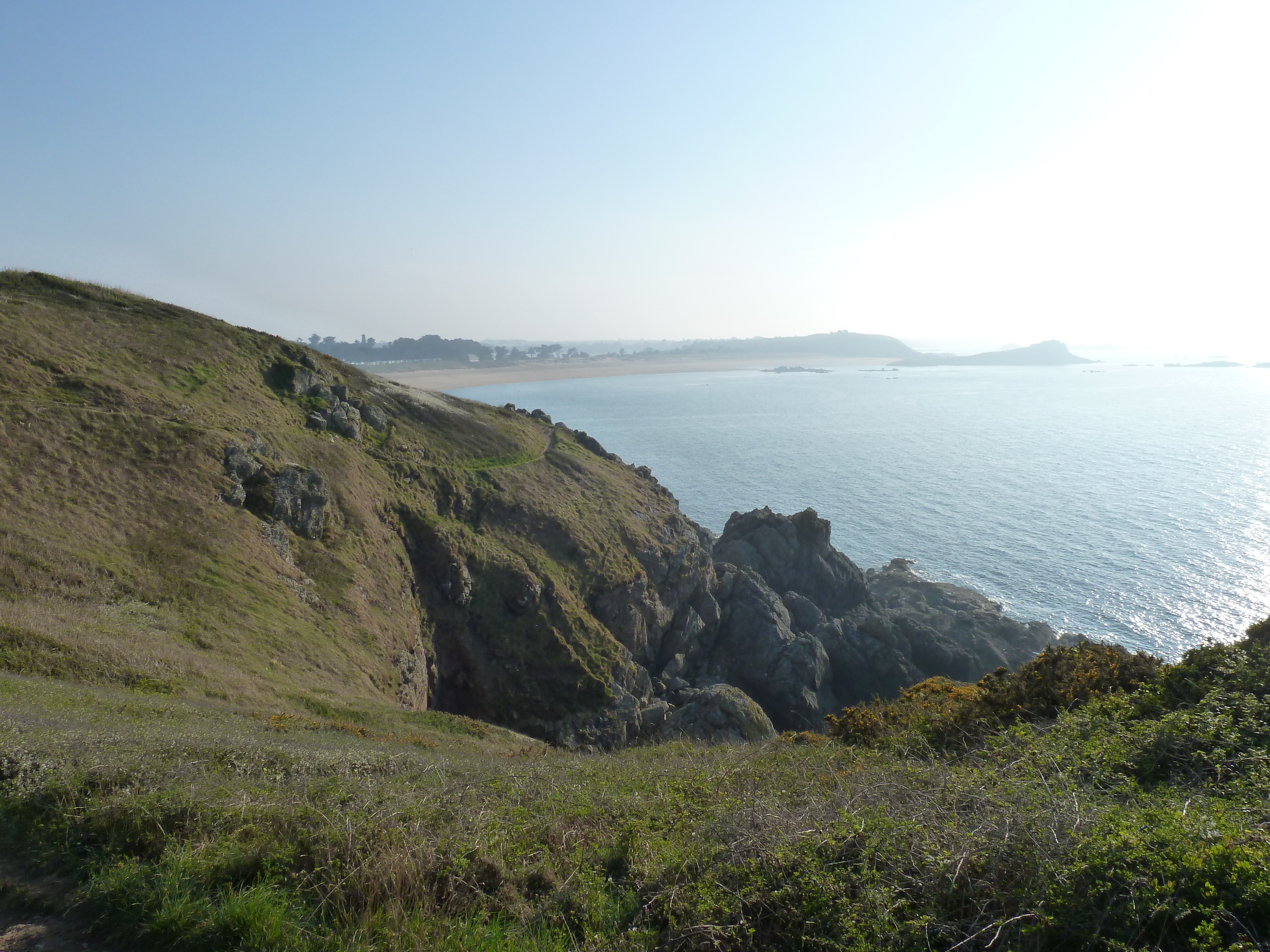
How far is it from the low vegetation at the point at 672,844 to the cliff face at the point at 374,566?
10.9m

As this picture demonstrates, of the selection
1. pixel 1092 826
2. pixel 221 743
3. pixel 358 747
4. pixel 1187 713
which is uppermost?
pixel 1092 826

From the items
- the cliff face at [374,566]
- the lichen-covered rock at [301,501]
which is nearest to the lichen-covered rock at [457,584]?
the cliff face at [374,566]

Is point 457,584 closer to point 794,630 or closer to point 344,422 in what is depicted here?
point 344,422

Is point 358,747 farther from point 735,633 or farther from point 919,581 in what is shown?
point 919,581

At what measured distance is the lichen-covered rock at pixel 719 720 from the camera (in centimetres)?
2895

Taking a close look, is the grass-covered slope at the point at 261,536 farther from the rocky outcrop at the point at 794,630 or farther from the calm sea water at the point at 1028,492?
the calm sea water at the point at 1028,492

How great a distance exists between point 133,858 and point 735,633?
125ft

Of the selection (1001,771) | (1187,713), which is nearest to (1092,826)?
(1001,771)

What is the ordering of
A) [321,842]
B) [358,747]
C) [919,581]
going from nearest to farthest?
1. [321,842]
2. [358,747]
3. [919,581]

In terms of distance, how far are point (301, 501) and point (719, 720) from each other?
A: 2245 centimetres

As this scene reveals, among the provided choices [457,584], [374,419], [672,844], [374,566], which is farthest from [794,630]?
[672,844]

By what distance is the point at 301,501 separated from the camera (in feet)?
101

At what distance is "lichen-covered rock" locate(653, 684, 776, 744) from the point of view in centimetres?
2895

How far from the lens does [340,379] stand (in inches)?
1903
